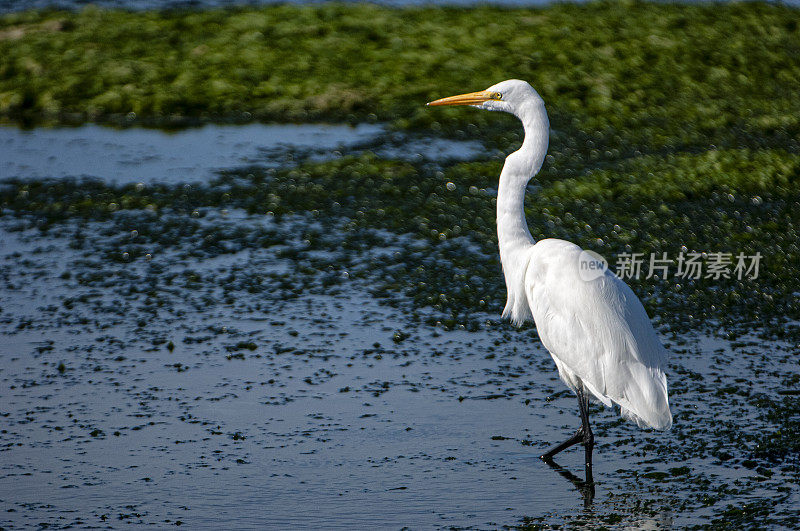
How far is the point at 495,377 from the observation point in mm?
4973

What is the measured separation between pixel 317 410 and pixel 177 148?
498cm

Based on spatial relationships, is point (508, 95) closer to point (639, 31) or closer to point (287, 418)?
point (287, 418)

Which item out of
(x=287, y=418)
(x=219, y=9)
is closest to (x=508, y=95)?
(x=287, y=418)

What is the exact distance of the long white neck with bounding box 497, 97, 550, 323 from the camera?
445 centimetres

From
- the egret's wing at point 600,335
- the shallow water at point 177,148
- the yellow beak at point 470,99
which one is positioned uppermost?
the yellow beak at point 470,99

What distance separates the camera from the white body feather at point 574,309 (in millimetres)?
4051

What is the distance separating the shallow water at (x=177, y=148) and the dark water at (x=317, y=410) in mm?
1832

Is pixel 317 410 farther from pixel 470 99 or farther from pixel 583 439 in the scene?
pixel 470 99

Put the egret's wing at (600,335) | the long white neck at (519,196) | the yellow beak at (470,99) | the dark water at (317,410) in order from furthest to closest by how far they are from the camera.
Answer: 1. the yellow beak at (470,99)
2. the long white neck at (519,196)
3. the egret's wing at (600,335)
4. the dark water at (317,410)

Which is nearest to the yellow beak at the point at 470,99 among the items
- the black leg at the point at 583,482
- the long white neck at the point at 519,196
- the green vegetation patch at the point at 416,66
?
the long white neck at the point at 519,196

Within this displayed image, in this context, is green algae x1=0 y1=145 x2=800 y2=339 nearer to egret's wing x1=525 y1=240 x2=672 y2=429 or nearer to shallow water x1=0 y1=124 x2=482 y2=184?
shallow water x1=0 y1=124 x2=482 y2=184

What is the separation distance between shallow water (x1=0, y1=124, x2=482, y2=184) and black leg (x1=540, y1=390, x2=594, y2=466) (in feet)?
14.4

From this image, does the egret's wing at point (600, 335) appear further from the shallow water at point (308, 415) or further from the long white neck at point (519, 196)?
the shallow water at point (308, 415)

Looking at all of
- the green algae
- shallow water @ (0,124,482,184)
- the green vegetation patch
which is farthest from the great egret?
the green vegetation patch
